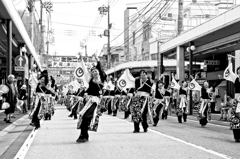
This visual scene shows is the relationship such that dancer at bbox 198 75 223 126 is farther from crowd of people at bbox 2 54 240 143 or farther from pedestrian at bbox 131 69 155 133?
pedestrian at bbox 131 69 155 133

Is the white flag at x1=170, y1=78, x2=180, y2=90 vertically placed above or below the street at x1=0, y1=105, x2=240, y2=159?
above

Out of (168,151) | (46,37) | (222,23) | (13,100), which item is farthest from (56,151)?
(46,37)

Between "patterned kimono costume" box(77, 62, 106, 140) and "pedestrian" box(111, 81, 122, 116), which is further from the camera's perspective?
"pedestrian" box(111, 81, 122, 116)

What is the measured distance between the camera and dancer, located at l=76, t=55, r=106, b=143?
9617 mm

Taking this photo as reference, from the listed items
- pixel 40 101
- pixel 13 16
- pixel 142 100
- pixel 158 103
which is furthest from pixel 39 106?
pixel 13 16

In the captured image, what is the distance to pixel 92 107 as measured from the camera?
9820 millimetres

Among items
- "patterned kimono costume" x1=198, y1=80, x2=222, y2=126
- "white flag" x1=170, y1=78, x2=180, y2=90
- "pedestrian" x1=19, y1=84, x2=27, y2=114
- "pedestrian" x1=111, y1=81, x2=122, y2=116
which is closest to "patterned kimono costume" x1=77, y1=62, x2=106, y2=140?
"patterned kimono costume" x1=198, y1=80, x2=222, y2=126

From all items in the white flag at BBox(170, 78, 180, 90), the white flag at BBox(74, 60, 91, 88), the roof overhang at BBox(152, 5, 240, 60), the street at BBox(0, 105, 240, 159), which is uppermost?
the roof overhang at BBox(152, 5, 240, 60)

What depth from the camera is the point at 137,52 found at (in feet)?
185

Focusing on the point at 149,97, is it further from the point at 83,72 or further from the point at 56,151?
the point at 56,151

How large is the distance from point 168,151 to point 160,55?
25.9m

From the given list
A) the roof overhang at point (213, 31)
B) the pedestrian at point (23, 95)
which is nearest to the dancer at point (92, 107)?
the roof overhang at point (213, 31)

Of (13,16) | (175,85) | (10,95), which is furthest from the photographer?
(175,85)

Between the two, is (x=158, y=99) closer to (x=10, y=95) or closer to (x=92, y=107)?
(x=10, y=95)
